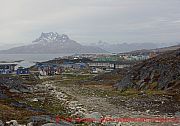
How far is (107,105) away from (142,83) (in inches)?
1168

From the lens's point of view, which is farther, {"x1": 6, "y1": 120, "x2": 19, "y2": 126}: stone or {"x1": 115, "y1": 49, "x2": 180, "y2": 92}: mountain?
{"x1": 115, "y1": 49, "x2": 180, "y2": 92}: mountain

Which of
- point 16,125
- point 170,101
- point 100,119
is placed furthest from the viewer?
point 170,101

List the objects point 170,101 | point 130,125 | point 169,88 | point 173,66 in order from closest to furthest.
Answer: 1. point 130,125
2. point 170,101
3. point 169,88
4. point 173,66

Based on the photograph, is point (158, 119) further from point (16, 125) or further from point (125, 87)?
point (125, 87)

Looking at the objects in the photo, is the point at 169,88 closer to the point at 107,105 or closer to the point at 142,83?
the point at 142,83

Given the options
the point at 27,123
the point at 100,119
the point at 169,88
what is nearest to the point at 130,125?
the point at 100,119

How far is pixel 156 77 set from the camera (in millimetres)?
87312

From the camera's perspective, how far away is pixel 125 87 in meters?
90.3

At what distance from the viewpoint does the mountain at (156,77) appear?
79.7 meters

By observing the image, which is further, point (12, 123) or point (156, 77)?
point (156, 77)

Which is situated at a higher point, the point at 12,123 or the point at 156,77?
the point at 12,123

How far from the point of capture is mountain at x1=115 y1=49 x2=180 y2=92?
3137 inches

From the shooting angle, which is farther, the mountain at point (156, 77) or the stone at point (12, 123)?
the mountain at point (156, 77)

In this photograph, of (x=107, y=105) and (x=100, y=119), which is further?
(x=107, y=105)
